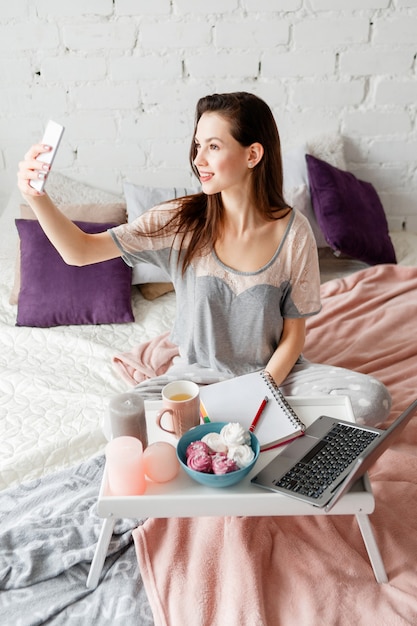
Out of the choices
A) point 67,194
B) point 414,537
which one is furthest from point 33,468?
point 67,194

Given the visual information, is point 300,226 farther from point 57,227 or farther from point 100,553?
point 100,553

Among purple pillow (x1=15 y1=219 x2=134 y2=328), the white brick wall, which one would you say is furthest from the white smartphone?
the white brick wall

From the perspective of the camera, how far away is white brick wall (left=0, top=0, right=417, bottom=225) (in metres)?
2.41

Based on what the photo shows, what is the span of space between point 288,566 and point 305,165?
156cm

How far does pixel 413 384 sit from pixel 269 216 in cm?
66

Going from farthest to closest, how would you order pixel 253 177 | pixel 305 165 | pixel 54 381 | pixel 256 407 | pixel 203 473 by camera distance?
pixel 305 165 → pixel 54 381 → pixel 253 177 → pixel 256 407 → pixel 203 473

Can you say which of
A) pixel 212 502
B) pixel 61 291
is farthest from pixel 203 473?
pixel 61 291

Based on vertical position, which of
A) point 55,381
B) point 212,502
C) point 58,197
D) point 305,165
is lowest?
point 55,381

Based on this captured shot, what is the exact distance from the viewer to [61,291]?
2.18m

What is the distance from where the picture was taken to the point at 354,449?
4.34 ft

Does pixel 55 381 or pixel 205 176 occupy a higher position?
pixel 205 176

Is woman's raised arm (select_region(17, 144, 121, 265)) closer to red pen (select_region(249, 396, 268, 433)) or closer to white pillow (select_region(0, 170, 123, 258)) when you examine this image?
red pen (select_region(249, 396, 268, 433))

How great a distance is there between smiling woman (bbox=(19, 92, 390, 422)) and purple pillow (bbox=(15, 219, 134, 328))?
0.52 meters

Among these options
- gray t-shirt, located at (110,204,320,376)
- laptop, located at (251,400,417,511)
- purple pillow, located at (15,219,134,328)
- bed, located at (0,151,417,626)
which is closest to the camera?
laptop, located at (251,400,417,511)
